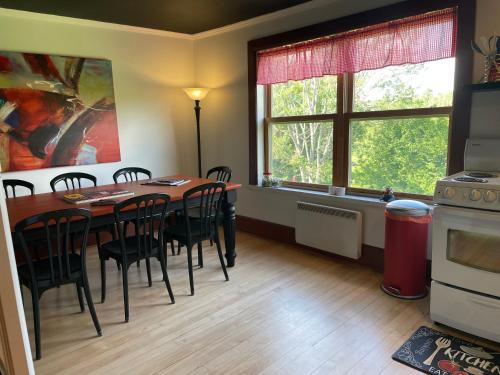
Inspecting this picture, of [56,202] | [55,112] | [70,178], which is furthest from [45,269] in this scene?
[55,112]

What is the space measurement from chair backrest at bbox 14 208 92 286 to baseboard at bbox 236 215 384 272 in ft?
7.26

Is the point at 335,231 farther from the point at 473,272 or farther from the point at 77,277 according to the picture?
the point at 77,277

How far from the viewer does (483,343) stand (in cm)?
215

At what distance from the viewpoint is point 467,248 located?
214cm

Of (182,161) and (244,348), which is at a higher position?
(182,161)

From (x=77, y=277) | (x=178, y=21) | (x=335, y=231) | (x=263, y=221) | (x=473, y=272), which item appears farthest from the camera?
(x=263, y=221)


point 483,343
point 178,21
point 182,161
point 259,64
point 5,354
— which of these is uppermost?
point 178,21

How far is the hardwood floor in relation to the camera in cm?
203

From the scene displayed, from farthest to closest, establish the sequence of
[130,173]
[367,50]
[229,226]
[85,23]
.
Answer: [130,173] → [85,23] → [229,226] → [367,50]

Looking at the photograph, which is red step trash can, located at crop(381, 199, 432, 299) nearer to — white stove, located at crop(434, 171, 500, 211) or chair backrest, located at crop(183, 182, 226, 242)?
white stove, located at crop(434, 171, 500, 211)

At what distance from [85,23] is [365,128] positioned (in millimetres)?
3040

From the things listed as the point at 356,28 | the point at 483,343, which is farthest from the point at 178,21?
the point at 483,343

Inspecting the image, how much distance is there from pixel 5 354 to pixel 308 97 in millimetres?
3254

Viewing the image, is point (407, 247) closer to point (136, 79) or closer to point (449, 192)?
point (449, 192)
